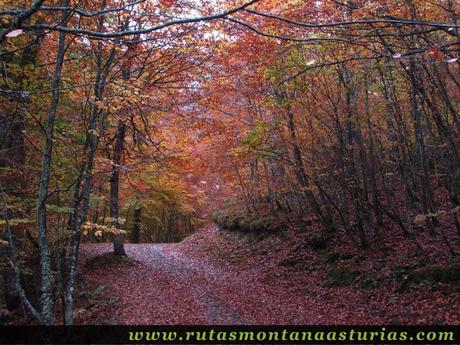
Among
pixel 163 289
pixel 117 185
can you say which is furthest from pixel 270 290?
pixel 117 185

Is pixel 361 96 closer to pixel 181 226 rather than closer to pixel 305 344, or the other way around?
pixel 305 344

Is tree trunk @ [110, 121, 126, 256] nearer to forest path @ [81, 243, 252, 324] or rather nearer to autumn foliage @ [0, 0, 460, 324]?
autumn foliage @ [0, 0, 460, 324]

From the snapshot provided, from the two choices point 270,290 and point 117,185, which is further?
point 117,185

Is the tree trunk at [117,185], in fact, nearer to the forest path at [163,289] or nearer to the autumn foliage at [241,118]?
the autumn foliage at [241,118]

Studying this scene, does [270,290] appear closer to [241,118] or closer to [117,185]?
[241,118]

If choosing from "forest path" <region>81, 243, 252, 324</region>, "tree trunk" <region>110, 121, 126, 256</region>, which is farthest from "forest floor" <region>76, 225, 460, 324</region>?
"tree trunk" <region>110, 121, 126, 256</region>

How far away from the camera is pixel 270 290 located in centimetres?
1159

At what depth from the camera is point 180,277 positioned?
13.8m

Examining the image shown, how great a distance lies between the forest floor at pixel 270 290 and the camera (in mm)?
8445

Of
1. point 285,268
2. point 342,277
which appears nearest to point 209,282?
point 285,268

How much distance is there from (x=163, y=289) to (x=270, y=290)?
355cm

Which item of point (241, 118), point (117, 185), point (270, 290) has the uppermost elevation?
point (241, 118)

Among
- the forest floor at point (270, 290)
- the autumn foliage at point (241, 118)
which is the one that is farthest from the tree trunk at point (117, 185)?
the forest floor at point (270, 290)

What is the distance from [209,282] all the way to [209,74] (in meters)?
7.53
